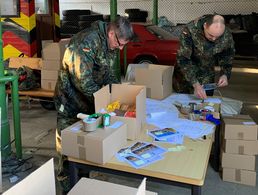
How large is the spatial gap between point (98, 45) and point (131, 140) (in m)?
0.69

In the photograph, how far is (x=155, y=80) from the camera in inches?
117

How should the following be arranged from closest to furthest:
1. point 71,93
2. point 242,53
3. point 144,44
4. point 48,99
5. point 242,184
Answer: point 71,93, point 242,184, point 48,99, point 144,44, point 242,53

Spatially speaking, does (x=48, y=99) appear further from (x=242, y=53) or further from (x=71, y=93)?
(x=242, y=53)

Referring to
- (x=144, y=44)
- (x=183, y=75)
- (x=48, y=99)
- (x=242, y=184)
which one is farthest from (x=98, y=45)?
(x=144, y=44)

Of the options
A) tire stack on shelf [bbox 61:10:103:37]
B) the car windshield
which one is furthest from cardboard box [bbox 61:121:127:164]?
tire stack on shelf [bbox 61:10:103:37]

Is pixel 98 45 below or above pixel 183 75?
above

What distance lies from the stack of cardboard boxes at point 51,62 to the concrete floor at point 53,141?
0.54 meters

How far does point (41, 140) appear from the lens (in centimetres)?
405

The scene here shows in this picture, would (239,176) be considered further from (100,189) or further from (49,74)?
(49,74)

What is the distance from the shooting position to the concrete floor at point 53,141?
2828mm

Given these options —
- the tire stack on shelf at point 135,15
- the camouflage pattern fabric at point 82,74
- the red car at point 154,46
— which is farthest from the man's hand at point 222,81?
the tire stack on shelf at point 135,15

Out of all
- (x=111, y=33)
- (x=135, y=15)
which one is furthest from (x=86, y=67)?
(x=135, y=15)

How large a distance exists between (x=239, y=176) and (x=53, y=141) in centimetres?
223

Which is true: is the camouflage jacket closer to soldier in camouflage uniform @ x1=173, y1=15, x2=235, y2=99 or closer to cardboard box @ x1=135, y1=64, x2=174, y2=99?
cardboard box @ x1=135, y1=64, x2=174, y2=99
